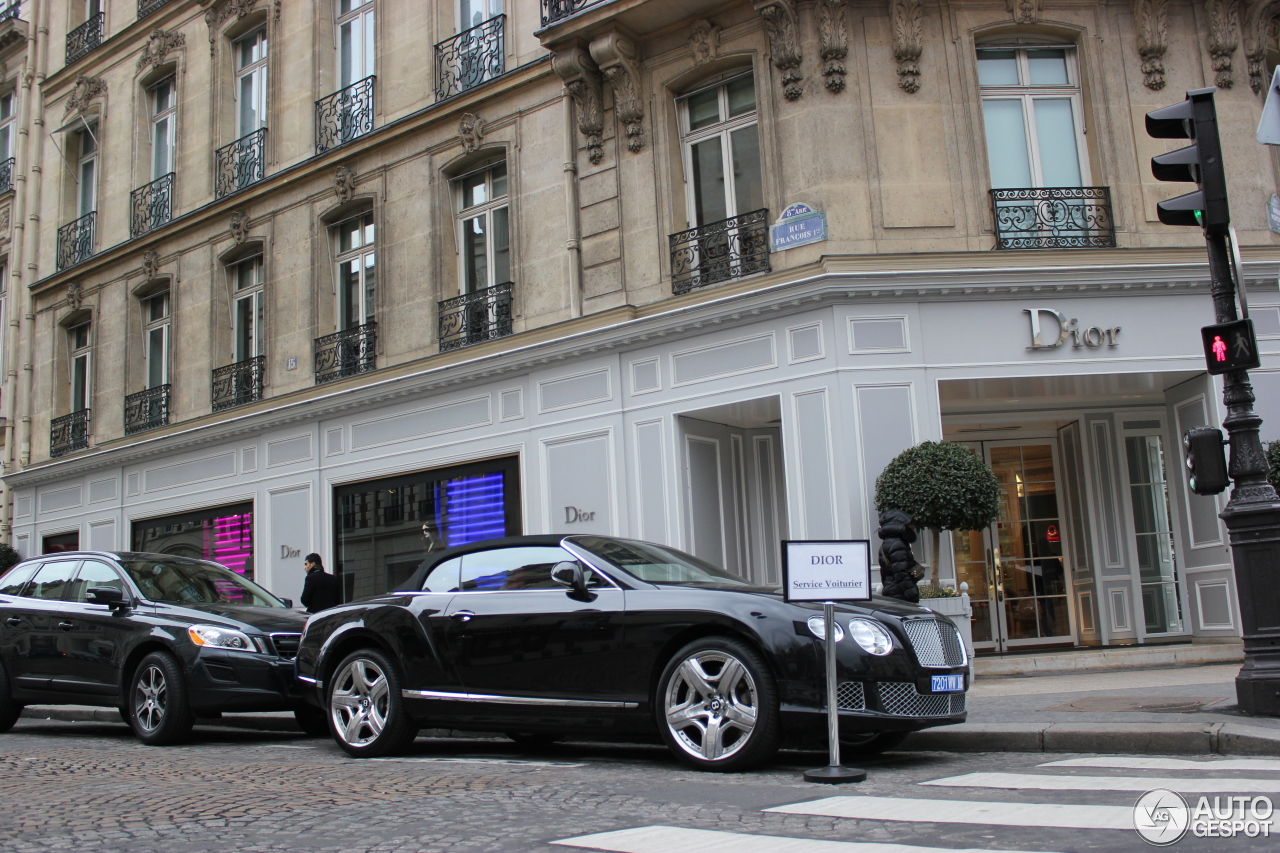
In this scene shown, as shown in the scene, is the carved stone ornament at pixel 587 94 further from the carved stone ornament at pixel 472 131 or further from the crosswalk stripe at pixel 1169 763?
the crosswalk stripe at pixel 1169 763

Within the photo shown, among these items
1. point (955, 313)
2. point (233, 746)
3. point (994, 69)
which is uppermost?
point (994, 69)

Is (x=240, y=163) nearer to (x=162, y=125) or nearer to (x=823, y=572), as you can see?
(x=162, y=125)

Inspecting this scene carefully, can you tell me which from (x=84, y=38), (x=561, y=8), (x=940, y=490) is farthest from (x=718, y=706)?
(x=84, y=38)

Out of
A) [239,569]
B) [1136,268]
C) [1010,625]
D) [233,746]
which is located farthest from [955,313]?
[239,569]

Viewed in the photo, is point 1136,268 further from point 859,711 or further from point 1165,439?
point 859,711

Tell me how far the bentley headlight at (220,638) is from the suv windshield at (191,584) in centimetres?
80

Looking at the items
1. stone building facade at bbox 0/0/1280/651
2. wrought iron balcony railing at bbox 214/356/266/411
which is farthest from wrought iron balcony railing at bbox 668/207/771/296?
wrought iron balcony railing at bbox 214/356/266/411

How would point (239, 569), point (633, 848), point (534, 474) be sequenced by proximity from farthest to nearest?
point (239, 569), point (534, 474), point (633, 848)

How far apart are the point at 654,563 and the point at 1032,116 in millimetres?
9139

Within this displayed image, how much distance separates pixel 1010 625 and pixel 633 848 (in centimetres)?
1152

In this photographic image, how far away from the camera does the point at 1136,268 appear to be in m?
13.0

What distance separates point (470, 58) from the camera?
1702cm

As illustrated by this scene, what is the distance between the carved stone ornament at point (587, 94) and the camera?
15061 mm

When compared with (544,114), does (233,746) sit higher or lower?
lower
